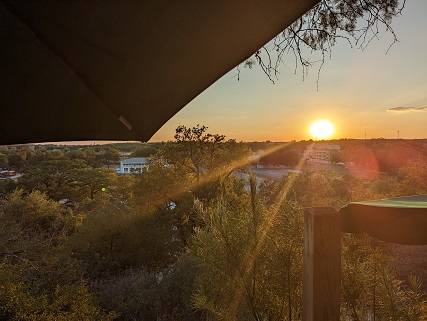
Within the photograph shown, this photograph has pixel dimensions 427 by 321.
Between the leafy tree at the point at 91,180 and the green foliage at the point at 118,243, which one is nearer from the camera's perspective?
the green foliage at the point at 118,243

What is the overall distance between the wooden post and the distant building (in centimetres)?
3788

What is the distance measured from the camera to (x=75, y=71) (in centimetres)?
61

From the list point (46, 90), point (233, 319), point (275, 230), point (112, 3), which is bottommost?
point (233, 319)

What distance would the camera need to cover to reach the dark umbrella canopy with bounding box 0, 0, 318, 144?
1.69 feet

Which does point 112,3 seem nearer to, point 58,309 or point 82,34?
point 82,34

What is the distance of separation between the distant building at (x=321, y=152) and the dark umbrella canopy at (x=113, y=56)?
38609 mm

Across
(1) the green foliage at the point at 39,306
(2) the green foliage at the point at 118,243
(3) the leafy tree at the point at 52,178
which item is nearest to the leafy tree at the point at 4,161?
(3) the leafy tree at the point at 52,178

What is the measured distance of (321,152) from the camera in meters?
43.9

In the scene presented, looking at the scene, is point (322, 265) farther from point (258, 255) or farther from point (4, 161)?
point (4, 161)

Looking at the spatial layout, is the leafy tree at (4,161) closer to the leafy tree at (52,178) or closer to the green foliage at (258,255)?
the leafy tree at (52,178)

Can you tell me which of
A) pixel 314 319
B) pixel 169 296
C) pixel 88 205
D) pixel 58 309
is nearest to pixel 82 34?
pixel 314 319

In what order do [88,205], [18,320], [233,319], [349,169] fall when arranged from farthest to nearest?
[349,169]
[88,205]
[18,320]
[233,319]

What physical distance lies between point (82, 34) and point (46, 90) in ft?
0.61

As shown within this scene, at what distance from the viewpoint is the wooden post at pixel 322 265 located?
1218mm
